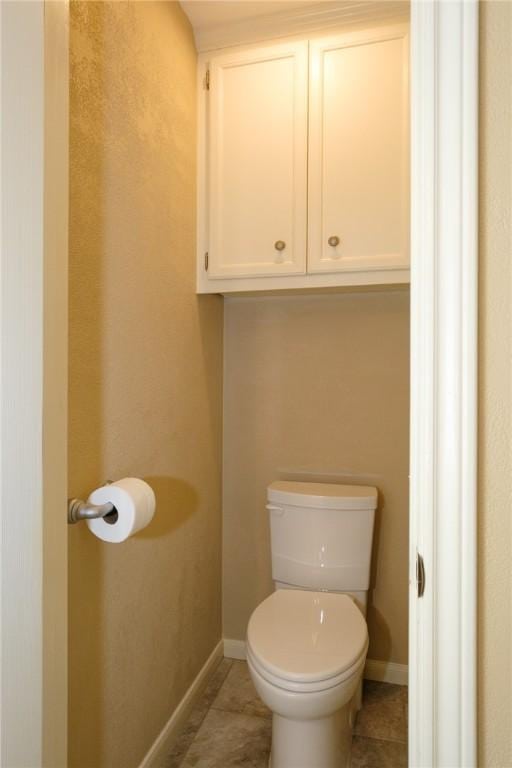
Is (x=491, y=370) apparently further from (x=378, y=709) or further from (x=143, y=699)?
(x=378, y=709)

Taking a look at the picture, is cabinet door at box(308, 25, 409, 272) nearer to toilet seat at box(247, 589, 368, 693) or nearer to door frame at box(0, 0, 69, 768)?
door frame at box(0, 0, 69, 768)

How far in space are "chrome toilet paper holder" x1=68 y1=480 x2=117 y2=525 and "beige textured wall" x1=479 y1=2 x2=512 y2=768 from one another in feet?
2.42

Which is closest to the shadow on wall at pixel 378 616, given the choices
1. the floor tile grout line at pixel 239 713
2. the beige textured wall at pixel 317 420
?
the beige textured wall at pixel 317 420

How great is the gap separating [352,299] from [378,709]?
162 cm

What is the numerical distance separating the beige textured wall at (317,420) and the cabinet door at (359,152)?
317 mm

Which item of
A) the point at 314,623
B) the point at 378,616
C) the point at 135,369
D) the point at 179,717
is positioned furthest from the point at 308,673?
the point at 135,369

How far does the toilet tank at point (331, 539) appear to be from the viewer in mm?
1717

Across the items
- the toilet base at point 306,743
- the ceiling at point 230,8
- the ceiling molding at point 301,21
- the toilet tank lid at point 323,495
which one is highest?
the ceiling at point 230,8

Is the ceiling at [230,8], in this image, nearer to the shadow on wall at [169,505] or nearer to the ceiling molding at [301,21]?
the ceiling molding at [301,21]

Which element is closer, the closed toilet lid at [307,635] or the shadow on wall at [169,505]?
the closed toilet lid at [307,635]

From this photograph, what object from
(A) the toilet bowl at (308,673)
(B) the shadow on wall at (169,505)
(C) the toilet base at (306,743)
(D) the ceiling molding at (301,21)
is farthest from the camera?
(D) the ceiling molding at (301,21)

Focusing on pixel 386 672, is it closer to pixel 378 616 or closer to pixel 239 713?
pixel 378 616

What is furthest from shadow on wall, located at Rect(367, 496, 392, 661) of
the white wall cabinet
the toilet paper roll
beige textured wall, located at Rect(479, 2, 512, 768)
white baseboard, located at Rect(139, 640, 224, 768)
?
beige textured wall, located at Rect(479, 2, 512, 768)

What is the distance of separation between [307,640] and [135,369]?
96 cm
